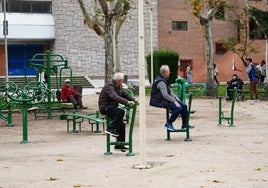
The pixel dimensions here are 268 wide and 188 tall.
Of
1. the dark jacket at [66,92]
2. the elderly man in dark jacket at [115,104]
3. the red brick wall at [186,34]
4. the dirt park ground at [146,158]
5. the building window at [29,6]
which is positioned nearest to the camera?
the dirt park ground at [146,158]

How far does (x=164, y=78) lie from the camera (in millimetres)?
14312

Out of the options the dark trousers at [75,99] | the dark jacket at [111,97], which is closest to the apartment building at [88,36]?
the dark trousers at [75,99]

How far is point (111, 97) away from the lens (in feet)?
40.9

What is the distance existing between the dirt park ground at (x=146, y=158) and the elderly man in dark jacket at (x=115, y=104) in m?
0.40

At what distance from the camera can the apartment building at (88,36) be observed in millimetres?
58062

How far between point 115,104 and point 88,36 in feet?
152

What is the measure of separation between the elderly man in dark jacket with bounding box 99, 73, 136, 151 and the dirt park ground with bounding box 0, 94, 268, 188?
1.31 ft

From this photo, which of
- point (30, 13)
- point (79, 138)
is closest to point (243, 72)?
point (30, 13)

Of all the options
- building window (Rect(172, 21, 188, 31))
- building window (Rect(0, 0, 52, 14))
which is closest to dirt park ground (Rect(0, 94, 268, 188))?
building window (Rect(0, 0, 52, 14))

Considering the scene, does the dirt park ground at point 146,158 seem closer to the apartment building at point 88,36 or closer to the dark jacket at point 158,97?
the dark jacket at point 158,97

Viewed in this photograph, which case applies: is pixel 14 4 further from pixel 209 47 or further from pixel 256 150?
pixel 256 150

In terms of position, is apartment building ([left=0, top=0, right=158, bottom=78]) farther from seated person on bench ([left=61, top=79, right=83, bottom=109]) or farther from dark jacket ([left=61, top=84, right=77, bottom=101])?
dark jacket ([left=61, top=84, right=77, bottom=101])

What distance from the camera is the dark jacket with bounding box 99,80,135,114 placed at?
40.9ft

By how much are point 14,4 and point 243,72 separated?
2095 cm
